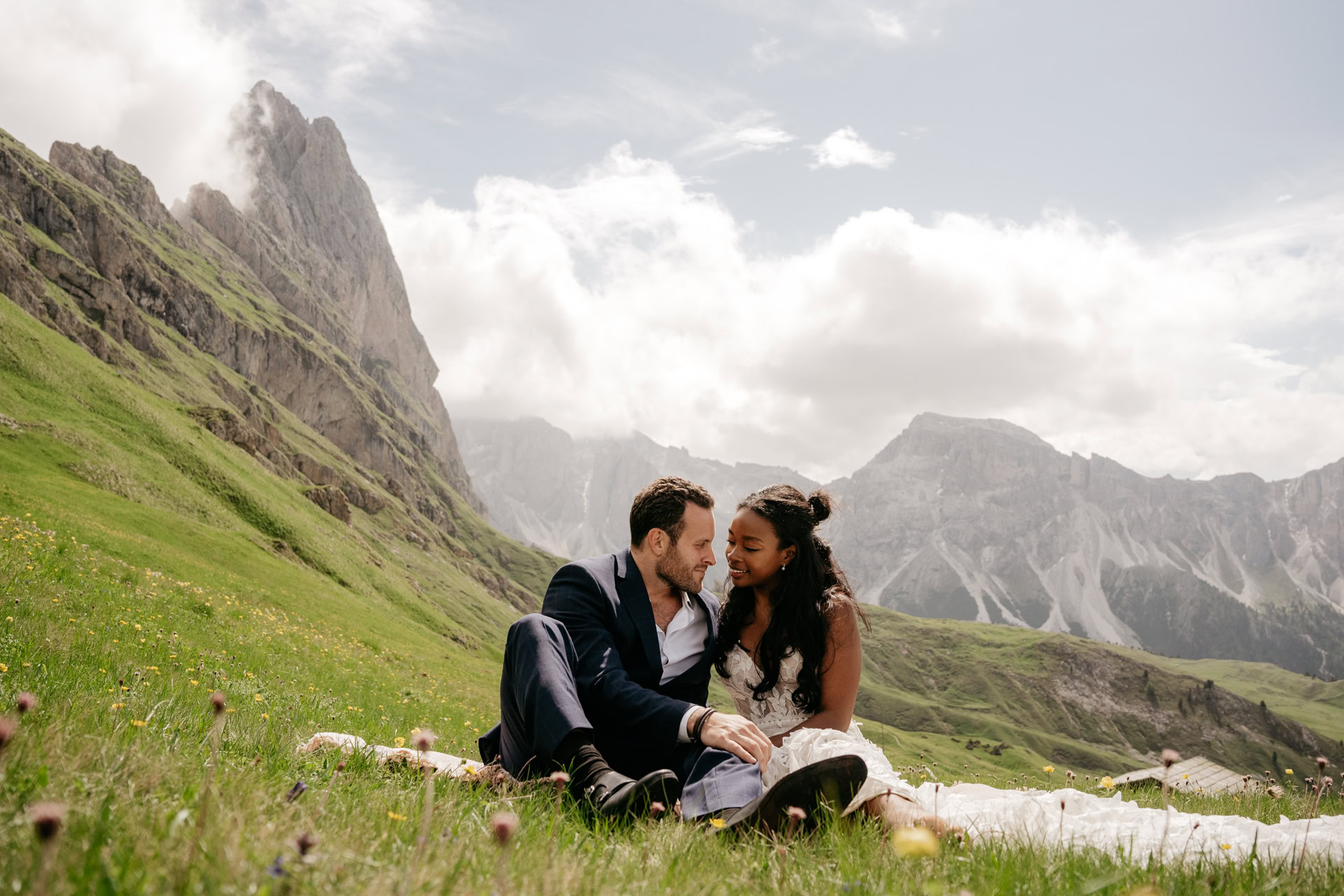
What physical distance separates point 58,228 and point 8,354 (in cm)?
9777

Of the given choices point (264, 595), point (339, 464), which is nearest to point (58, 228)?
point (339, 464)

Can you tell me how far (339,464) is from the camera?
170 m

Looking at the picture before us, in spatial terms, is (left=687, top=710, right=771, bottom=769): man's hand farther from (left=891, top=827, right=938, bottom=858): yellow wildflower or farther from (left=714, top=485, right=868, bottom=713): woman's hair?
(left=891, top=827, right=938, bottom=858): yellow wildflower

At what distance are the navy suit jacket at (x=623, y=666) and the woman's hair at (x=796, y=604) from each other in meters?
0.85

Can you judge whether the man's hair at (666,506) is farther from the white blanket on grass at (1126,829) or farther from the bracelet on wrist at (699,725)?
the white blanket on grass at (1126,829)

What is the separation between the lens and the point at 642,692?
6.46 meters

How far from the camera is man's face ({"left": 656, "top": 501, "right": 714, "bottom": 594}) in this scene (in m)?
7.65

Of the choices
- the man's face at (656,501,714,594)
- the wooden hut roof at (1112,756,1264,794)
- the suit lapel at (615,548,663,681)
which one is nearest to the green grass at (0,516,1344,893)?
the wooden hut roof at (1112,756,1264,794)

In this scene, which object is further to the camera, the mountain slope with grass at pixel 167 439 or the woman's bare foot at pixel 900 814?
the mountain slope with grass at pixel 167 439

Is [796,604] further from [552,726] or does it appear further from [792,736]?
[552,726]

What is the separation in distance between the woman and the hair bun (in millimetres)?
59

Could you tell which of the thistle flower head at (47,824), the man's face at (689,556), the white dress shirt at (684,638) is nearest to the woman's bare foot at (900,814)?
the white dress shirt at (684,638)

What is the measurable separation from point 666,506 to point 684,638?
137 centimetres

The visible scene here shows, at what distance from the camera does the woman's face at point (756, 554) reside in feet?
28.7
